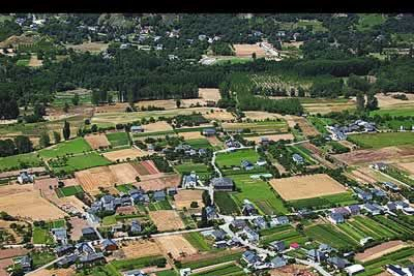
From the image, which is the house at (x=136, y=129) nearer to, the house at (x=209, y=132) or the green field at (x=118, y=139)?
the green field at (x=118, y=139)

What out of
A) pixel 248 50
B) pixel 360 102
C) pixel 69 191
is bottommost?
pixel 69 191

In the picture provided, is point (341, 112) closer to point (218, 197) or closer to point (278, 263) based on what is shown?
point (218, 197)

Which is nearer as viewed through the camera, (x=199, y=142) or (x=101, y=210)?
(x=101, y=210)

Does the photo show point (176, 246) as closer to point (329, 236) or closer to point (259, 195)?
point (329, 236)

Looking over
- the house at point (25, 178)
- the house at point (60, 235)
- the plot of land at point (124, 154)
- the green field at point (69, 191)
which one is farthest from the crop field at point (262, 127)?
the house at point (60, 235)

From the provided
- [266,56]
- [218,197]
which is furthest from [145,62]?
[218,197]

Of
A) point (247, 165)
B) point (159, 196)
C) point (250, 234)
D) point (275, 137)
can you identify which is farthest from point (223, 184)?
point (275, 137)

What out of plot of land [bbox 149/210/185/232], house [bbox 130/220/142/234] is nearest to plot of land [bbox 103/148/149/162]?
plot of land [bbox 149/210/185/232]
